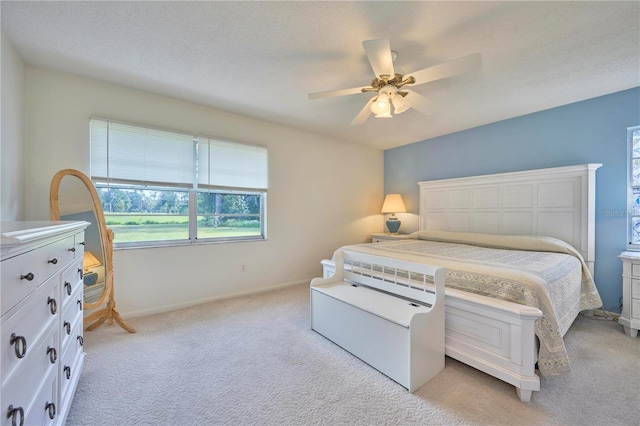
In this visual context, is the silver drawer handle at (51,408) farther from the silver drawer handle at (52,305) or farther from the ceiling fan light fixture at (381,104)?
the ceiling fan light fixture at (381,104)

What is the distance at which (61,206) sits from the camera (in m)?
2.36

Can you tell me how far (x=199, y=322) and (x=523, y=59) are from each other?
12.8 ft

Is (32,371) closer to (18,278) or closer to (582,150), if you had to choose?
(18,278)

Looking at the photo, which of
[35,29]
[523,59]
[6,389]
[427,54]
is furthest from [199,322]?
[523,59]

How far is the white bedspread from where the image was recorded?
165 centimetres

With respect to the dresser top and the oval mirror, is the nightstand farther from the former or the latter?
the dresser top

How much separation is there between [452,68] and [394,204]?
3184 mm

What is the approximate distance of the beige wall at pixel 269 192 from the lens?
95.5 inches

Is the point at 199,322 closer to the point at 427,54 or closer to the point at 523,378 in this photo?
the point at 523,378

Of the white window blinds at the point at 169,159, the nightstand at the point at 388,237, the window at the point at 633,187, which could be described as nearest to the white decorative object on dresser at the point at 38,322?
the white window blinds at the point at 169,159

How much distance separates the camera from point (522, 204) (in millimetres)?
3439

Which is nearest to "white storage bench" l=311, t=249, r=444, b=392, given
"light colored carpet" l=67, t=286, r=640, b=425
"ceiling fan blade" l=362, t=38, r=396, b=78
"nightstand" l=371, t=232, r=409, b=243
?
"light colored carpet" l=67, t=286, r=640, b=425

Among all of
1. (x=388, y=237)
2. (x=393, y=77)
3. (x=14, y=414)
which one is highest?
(x=393, y=77)

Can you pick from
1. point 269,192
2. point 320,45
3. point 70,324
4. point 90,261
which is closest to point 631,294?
point 320,45
